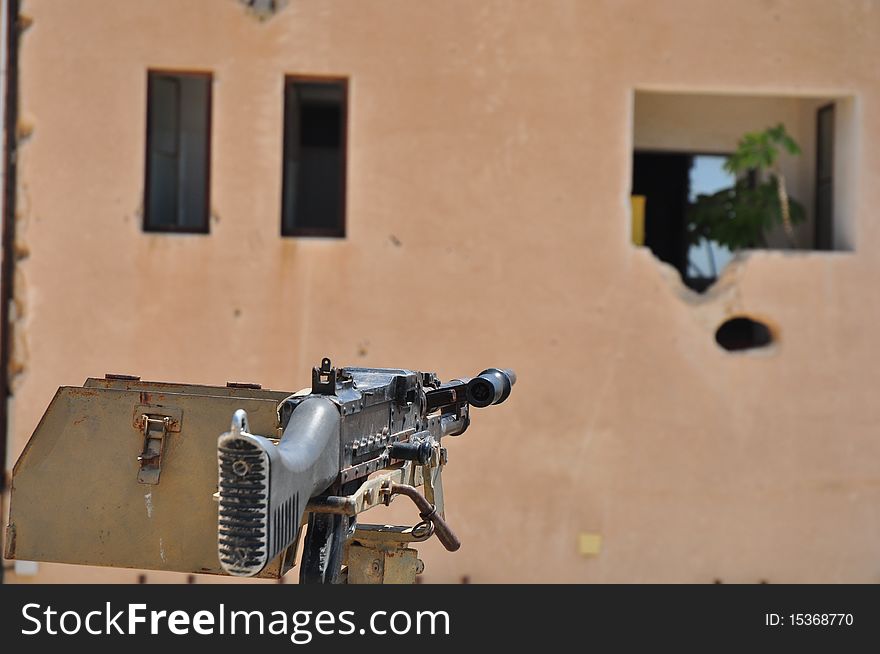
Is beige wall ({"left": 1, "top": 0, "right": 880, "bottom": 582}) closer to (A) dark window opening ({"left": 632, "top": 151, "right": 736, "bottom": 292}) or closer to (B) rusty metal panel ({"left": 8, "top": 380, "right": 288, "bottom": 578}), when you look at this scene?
(A) dark window opening ({"left": 632, "top": 151, "right": 736, "bottom": 292})

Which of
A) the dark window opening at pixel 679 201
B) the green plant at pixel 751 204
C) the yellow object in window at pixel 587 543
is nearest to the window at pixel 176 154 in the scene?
the yellow object in window at pixel 587 543

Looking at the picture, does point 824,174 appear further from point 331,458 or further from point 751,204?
point 331,458

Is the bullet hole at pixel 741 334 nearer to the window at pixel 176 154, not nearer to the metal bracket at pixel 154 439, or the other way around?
the window at pixel 176 154

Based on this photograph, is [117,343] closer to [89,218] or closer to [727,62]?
[89,218]

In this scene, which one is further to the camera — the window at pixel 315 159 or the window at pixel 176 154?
the window at pixel 315 159

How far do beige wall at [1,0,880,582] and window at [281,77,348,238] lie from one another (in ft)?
2.52

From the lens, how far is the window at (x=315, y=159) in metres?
8.21

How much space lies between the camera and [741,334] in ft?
27.7

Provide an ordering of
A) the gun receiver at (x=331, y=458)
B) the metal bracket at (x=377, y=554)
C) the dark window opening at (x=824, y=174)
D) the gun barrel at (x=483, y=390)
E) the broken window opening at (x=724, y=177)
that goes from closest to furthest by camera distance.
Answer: the gun receiver at (x=331, y=458) < the metal bracket at (x=377, y=554) < the gun barrel at (x=483, y=390) < the broken window opening at (x=724, y=177) < the dark window opening at (x=824, y=174)

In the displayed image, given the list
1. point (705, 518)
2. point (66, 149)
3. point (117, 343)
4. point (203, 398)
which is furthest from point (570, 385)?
point (203, 398)

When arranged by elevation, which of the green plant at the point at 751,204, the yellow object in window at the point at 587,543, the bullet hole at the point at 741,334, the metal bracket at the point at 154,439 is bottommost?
the yellow object in window at the point at 587,543

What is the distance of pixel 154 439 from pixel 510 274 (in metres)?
4.43

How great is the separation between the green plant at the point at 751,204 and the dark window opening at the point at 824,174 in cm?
21

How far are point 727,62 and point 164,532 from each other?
567 centimetres
